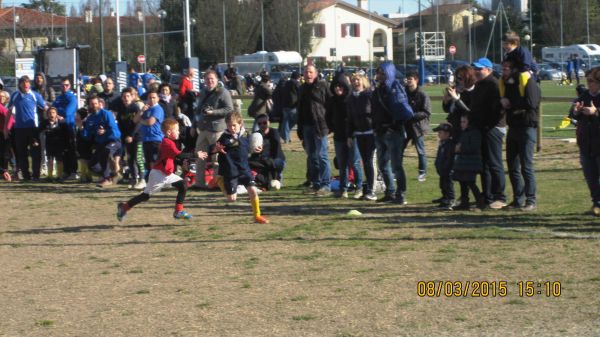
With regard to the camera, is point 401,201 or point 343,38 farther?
point 343,38

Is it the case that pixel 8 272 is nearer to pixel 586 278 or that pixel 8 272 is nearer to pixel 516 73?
pixel 586 278

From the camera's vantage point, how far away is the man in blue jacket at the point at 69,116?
2167 centimetres

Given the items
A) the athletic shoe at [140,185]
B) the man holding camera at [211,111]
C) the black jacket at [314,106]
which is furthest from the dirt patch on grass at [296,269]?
the athletic shoe at [140,185]

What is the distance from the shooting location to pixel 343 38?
374 ft

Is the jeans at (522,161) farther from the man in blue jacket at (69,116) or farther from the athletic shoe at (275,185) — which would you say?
the man in blue jacket at (69,116)

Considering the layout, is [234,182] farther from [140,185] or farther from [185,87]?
[185,87]

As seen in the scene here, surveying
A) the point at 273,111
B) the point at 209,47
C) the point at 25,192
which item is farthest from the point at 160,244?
the point at 209,47

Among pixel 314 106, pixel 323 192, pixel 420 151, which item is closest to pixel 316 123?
pixel 314 106

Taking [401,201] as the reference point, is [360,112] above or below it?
above

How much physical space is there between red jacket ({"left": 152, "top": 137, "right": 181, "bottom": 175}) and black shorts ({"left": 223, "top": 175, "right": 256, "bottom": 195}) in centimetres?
78

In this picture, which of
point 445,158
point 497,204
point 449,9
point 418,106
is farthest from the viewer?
point 449,9

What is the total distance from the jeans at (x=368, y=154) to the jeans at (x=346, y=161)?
1.30 feet

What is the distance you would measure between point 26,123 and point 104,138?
89.3 inches

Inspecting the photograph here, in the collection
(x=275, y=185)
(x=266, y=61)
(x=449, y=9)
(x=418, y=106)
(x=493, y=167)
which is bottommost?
(x=275, y=185)
